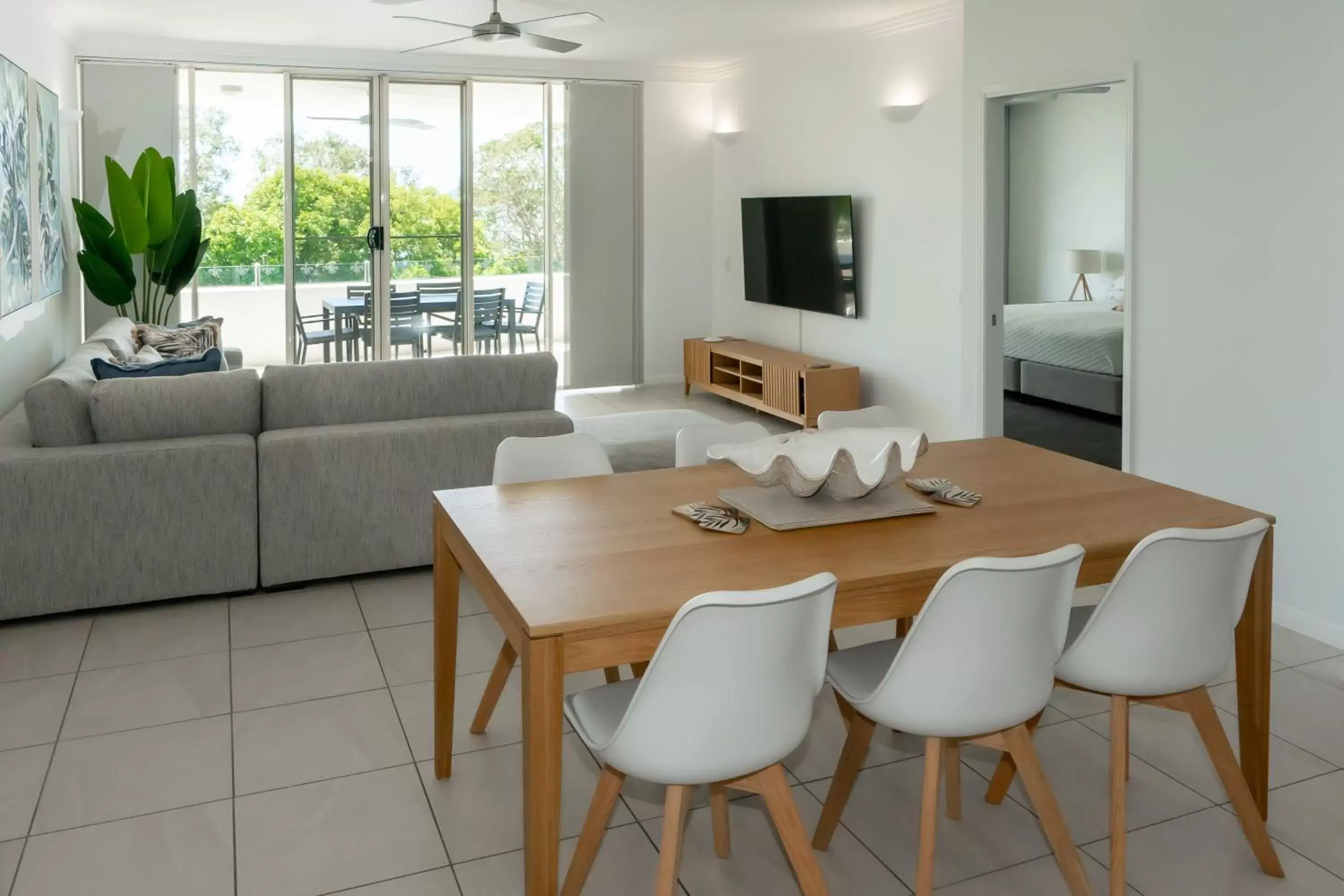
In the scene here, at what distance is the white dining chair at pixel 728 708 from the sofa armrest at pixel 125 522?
2.49m

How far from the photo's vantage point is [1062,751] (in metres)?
3.12

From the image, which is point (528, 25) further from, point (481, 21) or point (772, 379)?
point (772, 379)

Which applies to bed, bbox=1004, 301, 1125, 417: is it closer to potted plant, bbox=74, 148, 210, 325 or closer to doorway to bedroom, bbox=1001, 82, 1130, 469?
doorway to bedroom, bbox=1001, 82, 1130, 469

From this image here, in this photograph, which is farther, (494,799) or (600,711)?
(494,799)

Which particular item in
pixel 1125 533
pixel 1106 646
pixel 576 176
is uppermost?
pixel 576 176

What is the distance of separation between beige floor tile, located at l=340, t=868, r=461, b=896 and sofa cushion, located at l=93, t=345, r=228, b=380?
101 inches

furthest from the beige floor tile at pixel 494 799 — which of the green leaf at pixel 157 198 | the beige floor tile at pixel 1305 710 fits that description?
the green leaf at pixel 157 198

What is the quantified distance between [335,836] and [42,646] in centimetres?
181

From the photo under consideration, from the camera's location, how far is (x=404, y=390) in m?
4.62

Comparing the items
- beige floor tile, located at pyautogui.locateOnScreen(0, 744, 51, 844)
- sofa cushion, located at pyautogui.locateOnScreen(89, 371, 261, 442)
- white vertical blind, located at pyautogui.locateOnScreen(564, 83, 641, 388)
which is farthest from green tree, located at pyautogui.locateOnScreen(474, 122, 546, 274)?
beige floor tile, located at pyautogui.locateOnScreen(0, 744, 51, 844)

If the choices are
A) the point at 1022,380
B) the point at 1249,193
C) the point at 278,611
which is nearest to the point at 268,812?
the point at 278,611

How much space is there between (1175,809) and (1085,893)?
0.63 m

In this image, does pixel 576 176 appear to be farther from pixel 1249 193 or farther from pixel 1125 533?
pixel 1125 533

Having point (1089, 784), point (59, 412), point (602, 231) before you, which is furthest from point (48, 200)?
point (1089, 784)
